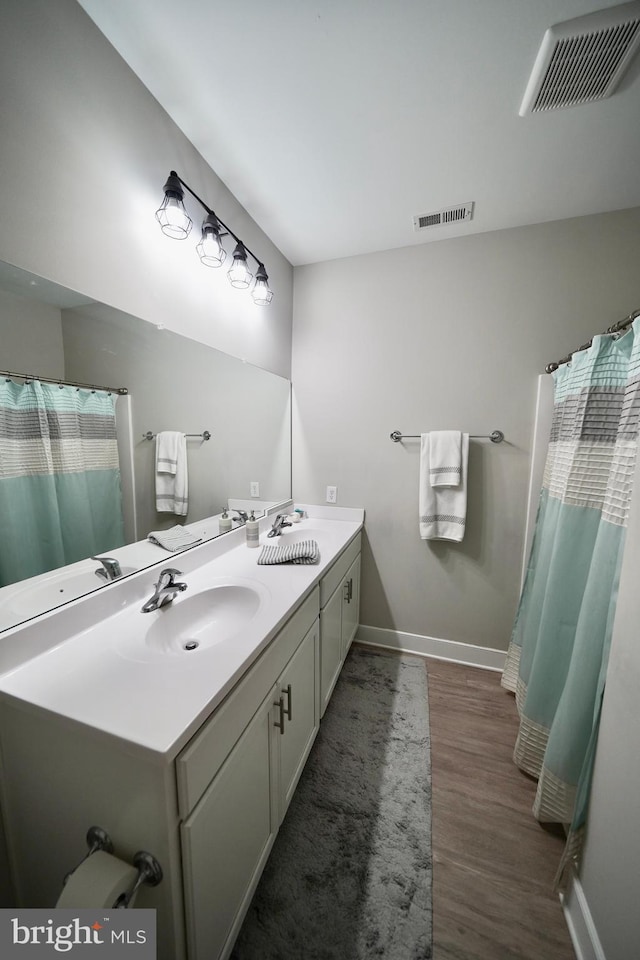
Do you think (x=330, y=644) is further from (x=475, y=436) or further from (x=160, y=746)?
(x=475, y=436)

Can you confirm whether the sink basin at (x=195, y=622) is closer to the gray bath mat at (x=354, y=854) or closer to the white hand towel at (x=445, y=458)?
the gray bath mat at (x=354, y=854)

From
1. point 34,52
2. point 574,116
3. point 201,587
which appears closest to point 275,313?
point 34,52

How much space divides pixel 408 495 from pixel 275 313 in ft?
4.60

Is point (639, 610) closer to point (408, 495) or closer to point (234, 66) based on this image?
point (408, 495)

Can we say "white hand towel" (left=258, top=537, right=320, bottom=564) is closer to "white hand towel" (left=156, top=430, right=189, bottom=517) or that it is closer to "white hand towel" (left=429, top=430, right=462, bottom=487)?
"white hand towel" (left=156, top=430, right=189, bottom=517)

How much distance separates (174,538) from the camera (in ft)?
4.30

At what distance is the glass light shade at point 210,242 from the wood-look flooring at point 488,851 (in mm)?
2338

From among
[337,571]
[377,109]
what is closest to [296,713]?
[337,571]

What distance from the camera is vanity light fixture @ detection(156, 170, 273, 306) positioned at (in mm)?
1080

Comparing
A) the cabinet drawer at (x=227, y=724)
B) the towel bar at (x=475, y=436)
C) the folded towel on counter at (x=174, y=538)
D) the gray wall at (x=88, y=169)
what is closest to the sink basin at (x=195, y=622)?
the cabinet drawer at (x=227, y=724)

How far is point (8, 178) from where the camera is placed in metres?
0.76

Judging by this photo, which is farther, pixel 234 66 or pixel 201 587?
pixel 201 587

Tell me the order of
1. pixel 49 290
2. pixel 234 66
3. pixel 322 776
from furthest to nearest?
pixel 322 776 < pixel 234 66 < pixel 49 290

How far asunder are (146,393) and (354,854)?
5.72 ft
